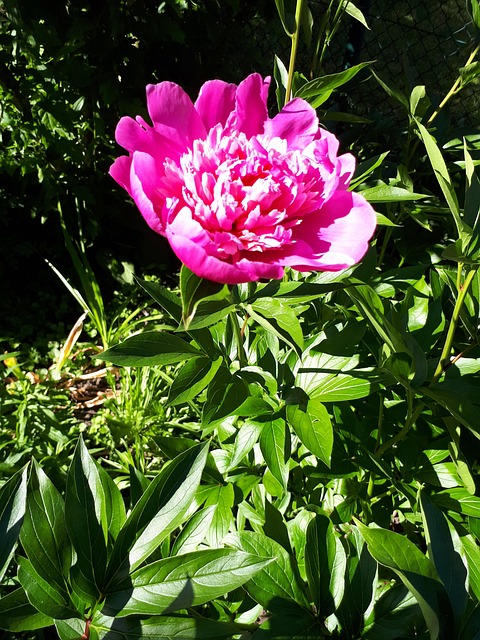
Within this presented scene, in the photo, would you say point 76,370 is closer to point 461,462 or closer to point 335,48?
point 461,462

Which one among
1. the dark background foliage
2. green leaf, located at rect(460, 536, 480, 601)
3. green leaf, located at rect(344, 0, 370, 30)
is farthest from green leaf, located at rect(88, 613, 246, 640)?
the dark background foliage

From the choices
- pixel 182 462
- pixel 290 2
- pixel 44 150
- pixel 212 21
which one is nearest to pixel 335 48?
pixel 212 21

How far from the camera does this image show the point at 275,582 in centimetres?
79

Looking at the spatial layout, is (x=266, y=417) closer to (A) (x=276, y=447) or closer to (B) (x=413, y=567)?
(A) (x=276, y=447)

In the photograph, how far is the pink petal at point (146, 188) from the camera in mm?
660

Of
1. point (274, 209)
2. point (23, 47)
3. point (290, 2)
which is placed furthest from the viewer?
point (23, 47)

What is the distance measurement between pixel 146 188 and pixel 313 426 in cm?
48

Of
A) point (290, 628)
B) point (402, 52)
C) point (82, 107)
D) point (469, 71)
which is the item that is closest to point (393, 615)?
point (290, 628)

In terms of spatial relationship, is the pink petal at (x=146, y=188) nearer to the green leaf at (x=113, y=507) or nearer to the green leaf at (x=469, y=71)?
the green leaf at (x=113, y=507)

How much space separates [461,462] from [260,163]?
1.99 ft

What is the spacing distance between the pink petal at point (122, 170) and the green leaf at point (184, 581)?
458 mm

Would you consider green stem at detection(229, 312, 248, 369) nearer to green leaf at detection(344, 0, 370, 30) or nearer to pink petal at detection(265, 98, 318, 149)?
Answer: pink petal at detection(265, 98, 318, 149)

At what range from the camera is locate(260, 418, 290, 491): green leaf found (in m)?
0.96

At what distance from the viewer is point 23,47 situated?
6.72 feet
